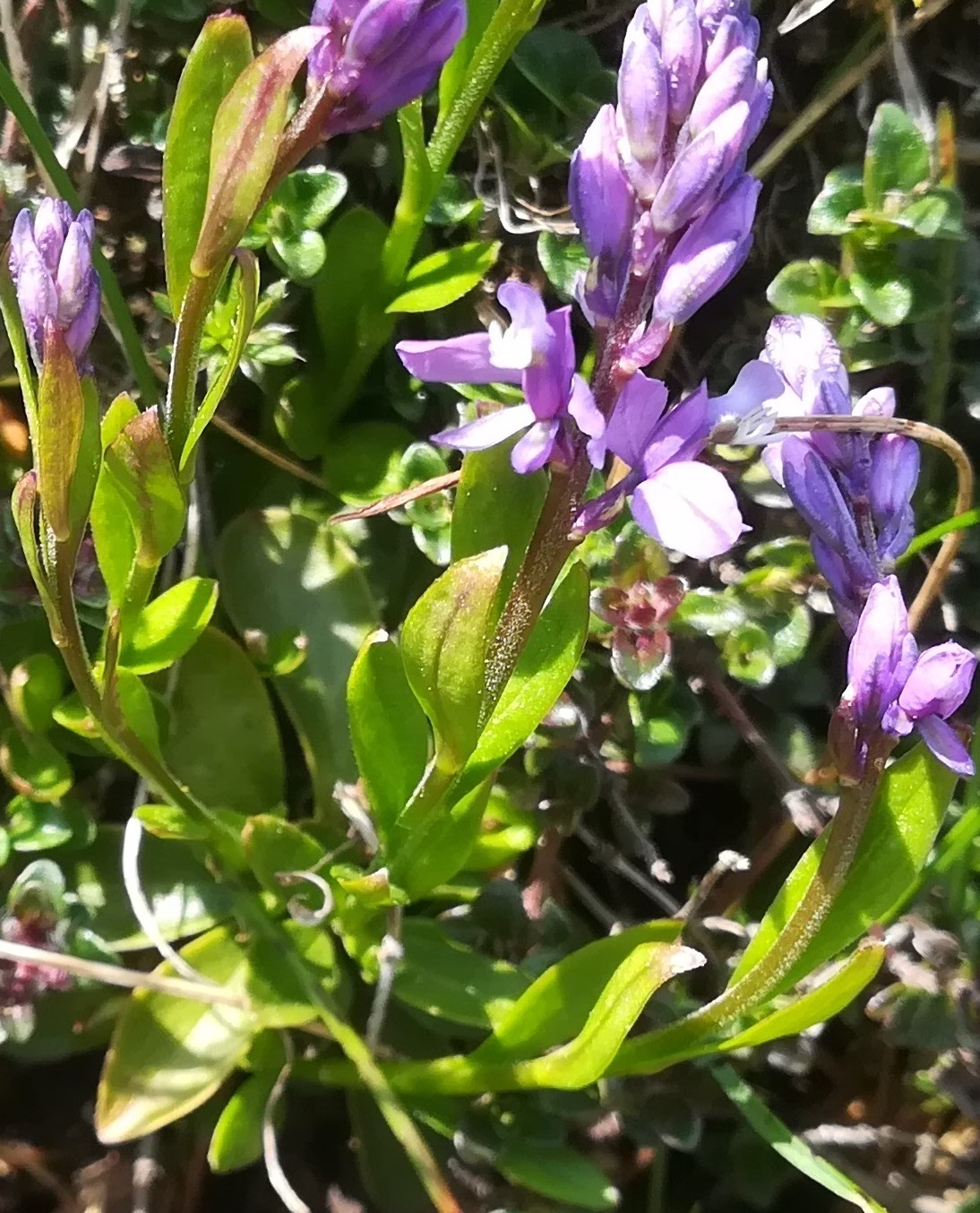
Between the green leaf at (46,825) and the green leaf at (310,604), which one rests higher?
the green leaf at (310,604)

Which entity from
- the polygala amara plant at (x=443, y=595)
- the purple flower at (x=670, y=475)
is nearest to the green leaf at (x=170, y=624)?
the polygala amara plant at (x=443, y=595)

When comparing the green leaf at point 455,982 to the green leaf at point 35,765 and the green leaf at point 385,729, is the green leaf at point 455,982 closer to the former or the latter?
the green leaf at point 385,729

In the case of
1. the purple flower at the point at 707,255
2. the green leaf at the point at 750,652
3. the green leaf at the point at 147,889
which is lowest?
the green leaf at the point at 147,889

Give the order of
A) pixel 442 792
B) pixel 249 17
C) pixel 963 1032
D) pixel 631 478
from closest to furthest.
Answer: pixel 631 478 → pixel 442 792 → pixel 963 1032 → pixel 249 17

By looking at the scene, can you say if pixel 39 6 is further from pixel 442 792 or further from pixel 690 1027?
pixel 690 1027

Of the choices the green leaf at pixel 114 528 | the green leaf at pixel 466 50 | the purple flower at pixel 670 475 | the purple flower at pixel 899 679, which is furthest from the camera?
the green leaf at pixel 466 50

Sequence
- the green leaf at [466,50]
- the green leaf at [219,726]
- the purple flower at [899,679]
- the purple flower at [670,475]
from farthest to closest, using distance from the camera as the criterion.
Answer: the green leaf at [219,726], the green leaf at [466,50], the purple flower at [899,679], the purple flower at [670,475]

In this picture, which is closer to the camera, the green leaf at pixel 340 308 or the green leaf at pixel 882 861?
the green leaf at pixel 882 861

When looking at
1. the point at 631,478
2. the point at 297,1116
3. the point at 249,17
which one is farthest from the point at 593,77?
the point at 297,1116
